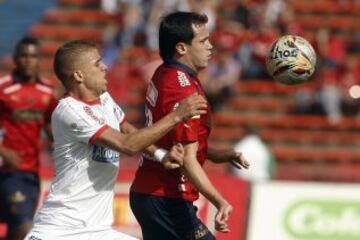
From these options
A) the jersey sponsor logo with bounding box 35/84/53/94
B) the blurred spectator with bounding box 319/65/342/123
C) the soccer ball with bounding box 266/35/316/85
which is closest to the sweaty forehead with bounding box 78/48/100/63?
the soccer ball with bounding box 266/35/316/85

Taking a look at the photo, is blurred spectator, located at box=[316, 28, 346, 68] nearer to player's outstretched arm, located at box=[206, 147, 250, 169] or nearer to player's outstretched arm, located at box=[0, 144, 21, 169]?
player's outstretched arm, located at box=[0, 144, 21, 169]

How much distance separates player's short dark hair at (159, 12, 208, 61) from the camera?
7.27 meters

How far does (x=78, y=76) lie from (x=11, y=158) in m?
3.36

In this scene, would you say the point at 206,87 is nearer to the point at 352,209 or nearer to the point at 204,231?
the point at 352,209

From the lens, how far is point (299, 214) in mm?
12938

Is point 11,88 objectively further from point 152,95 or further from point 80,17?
point 80,17

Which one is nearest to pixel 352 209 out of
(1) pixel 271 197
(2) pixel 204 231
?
(1) pixel 271 197


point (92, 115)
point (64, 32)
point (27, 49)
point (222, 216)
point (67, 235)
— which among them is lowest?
point (67, 235)

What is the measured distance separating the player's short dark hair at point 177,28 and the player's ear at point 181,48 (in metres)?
0.02

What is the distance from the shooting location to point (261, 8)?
1850 cm

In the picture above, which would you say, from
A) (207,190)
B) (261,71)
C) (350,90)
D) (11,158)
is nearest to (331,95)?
(350,90)

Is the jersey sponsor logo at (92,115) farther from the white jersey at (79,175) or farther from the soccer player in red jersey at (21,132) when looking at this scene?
the soccer player in red jersey at (21,132)

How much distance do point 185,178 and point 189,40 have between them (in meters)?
0.90

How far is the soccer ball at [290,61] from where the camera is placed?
26.0 ft
